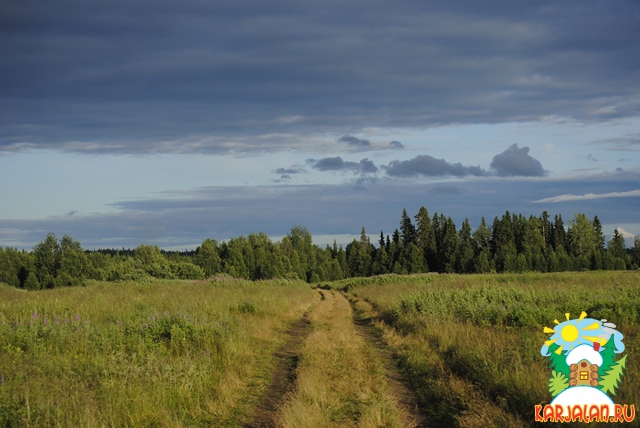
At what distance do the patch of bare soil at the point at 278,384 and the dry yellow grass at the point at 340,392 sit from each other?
27 cm

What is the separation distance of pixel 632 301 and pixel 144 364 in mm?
15636

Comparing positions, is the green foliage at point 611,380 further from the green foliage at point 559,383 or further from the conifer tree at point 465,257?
the conifer tree at point 465,257

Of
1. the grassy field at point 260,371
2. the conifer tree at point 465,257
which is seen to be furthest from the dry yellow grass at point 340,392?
the conifer tree at point 465,257

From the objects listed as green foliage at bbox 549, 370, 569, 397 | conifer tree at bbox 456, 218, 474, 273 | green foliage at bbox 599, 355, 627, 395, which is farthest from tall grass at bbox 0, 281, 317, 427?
conifer tree at bbox 456, 218, 474, 273

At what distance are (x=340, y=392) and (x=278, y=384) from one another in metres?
1.79

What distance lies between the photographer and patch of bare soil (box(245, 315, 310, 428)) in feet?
26.7

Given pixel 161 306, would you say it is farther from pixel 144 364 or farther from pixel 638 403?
pixel 638 403

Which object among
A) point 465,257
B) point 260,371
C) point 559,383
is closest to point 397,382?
point 260,371

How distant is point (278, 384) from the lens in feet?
34.2

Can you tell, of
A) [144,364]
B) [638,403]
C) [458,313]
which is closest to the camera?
[638,403]

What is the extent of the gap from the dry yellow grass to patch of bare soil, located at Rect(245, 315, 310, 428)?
270 mm

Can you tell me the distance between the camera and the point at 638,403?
6.74m

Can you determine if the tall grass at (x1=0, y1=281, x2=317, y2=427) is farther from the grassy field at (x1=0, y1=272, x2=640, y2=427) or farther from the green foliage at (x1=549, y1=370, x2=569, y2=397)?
the green foliage at (x1=549, y1=370, x2=569, y2=397)

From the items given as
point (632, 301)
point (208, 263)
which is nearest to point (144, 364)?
point (632, 301)
